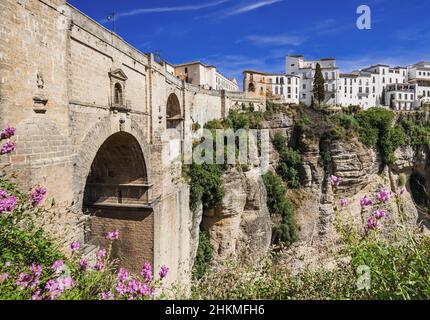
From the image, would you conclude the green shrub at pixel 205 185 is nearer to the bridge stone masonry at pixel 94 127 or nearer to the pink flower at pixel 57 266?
the bridge stone masonry at pixel 94 127

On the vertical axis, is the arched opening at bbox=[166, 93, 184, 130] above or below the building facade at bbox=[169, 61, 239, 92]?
below

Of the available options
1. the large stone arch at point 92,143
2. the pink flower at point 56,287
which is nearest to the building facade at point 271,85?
the large stone arch at point 92,143

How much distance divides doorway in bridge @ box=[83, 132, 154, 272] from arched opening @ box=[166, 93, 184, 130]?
6169mm

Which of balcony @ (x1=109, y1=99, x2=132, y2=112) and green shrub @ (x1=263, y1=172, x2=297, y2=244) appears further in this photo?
green shrub @ (x1=263, y1=172, x2=297, y2=244)

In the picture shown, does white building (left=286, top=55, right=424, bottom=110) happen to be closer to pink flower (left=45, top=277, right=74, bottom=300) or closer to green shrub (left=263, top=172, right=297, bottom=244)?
green shrub (left=263, top=172, right=297, bottom=244)

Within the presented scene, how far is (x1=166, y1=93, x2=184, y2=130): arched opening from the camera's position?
17266 millimetres

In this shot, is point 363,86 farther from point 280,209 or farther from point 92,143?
point 92,143

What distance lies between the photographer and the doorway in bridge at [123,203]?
1146 cm

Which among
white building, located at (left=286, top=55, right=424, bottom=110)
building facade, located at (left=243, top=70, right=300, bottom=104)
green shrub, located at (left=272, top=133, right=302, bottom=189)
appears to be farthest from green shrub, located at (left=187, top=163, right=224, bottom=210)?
white building, located at (left=286, top=55, right=424, bottom=110)

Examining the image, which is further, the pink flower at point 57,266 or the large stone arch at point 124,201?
the large stone arch at point 124,201

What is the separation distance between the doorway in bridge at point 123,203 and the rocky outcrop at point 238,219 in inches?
273

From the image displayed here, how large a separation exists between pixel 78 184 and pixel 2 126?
249 cm

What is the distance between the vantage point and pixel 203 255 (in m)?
17.3

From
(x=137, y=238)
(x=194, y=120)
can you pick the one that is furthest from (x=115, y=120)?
(x=194, y=120)
